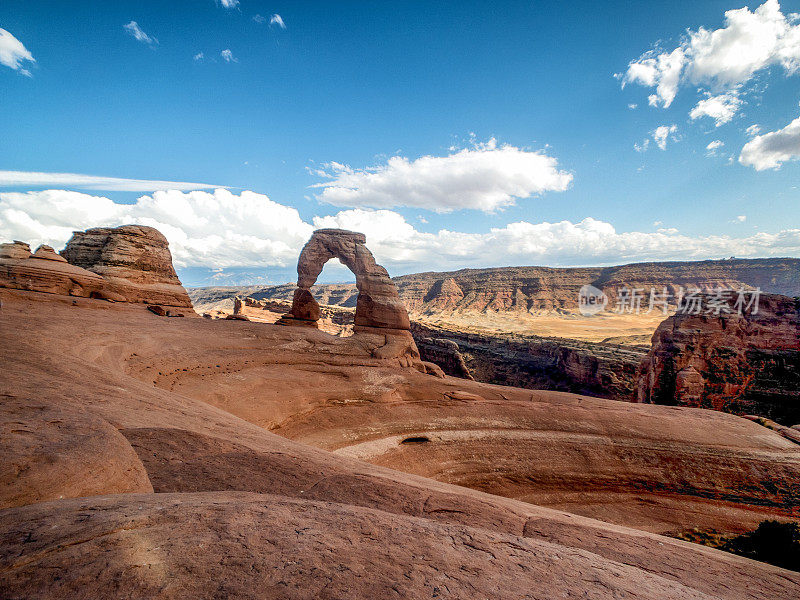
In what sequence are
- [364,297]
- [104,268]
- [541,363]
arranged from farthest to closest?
[541,363] → [364,297] → [104,268]

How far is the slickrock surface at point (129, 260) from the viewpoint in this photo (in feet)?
57.9

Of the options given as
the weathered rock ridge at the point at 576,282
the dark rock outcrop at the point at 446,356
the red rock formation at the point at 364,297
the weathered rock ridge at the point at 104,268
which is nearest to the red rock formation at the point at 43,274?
the weathered rock ridge at the point at 104,268

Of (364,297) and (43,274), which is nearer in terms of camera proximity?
(43,274)

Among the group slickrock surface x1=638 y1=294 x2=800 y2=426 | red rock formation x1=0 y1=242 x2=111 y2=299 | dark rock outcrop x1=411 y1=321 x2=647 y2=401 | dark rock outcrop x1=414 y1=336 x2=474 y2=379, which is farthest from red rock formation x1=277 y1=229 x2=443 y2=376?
slickrock surface x1=638 y1=294 x2=800 y2=426

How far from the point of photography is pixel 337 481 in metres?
4.44

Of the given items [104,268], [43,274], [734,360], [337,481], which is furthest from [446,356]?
[337,481]

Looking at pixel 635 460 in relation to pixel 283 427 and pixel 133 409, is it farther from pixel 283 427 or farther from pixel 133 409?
pixel 133 409

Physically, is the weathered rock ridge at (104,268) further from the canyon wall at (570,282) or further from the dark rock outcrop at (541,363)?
the canyon wall at (570,282)

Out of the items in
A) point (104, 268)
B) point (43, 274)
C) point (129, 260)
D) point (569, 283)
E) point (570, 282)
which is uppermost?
point (129, 260)

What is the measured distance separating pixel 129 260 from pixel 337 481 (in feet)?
67.0

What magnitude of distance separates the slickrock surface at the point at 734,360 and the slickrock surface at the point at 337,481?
9.13m

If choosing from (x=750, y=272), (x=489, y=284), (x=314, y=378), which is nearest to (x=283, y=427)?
(x=314, y=378)

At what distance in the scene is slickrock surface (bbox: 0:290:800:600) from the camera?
6.66 feet

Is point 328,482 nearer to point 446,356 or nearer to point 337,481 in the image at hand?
point 337,481
